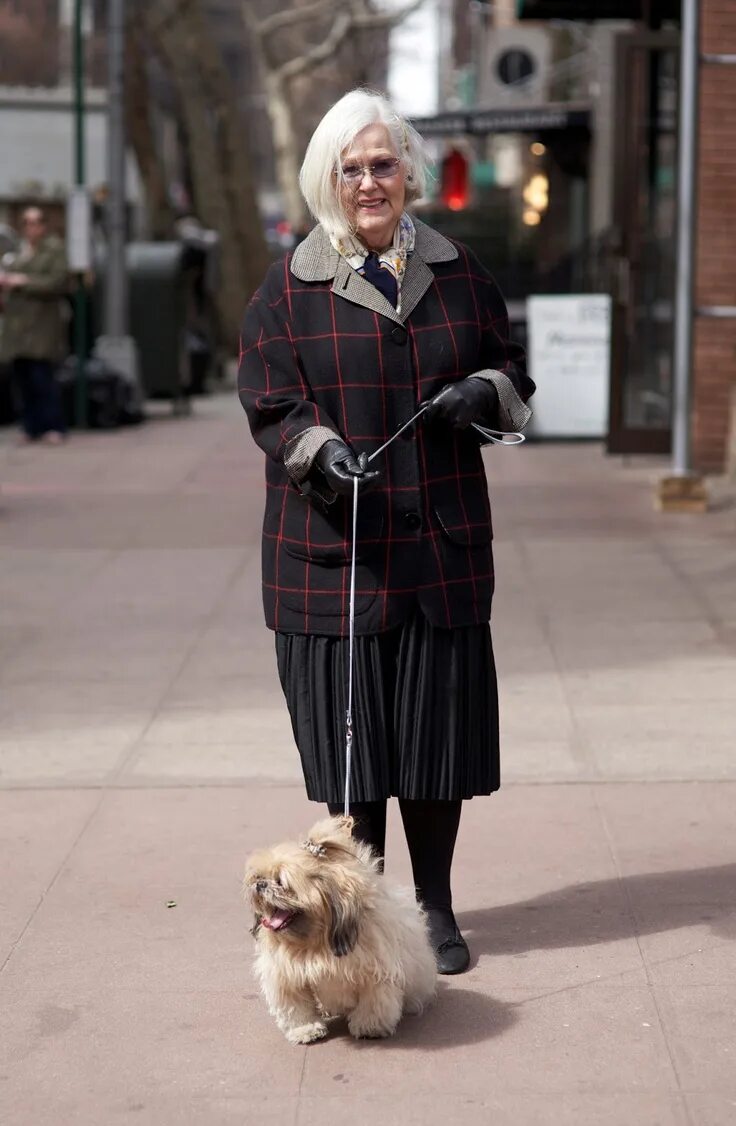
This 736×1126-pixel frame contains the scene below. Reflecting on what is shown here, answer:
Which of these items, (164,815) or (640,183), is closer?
(164,815)

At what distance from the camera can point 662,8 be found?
15.6m

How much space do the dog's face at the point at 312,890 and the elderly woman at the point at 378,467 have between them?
482 mm

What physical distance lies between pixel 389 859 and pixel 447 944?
31.3 inches

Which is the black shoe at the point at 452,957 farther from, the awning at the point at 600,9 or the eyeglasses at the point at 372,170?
the awning at the point at 600,9

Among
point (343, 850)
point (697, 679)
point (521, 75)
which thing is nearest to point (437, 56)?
point (521, 75)

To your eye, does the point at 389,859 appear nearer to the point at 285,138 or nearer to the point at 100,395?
the point at 100,395

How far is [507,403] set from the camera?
421 centimetres

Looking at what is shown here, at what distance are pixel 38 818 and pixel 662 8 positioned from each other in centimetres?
1190

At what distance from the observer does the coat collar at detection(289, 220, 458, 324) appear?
4152 millimetres

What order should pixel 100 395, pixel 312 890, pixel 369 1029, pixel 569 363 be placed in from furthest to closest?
1. pixel 100 395
2. pixel 569 363
3. pixel 369 1029
4. pixel 312 890

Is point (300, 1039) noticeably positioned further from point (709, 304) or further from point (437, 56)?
point (437, 56)

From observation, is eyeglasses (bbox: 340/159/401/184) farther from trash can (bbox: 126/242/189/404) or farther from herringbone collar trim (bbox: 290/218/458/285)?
trash can (bbox: 126/242/189/404)

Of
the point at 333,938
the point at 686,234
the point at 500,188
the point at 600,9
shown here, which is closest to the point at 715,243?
the point at 686,234

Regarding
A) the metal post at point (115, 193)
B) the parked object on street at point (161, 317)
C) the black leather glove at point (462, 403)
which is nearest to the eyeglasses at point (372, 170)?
the black leather glove at point (462, 403)
